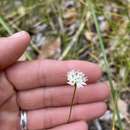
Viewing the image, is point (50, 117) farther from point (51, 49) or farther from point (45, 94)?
point (51, 49)

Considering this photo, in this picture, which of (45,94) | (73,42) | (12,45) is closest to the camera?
(12,45)

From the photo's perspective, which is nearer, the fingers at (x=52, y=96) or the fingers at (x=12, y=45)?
the fingers at (x=12, y=45)

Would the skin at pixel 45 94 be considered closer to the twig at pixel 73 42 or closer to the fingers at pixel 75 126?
the fingers at pixel 75 126

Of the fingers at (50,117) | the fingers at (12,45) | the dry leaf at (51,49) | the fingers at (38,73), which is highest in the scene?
the dry leaf at (51,49)

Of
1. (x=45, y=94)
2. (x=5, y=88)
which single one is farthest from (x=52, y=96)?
(x=5, y=88)

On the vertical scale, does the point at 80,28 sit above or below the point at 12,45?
above

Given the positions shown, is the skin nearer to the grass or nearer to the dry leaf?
the grass

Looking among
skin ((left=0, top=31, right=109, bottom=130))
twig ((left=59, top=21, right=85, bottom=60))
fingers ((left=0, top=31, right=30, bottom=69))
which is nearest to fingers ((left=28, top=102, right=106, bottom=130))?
skin ((left=0, top=31, right=109, bottom=130))

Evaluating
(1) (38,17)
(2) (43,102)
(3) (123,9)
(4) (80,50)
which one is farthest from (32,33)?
(2) (43,102)

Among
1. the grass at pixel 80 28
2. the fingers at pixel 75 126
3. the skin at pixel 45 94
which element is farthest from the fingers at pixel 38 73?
the grass at pixel 80 28
